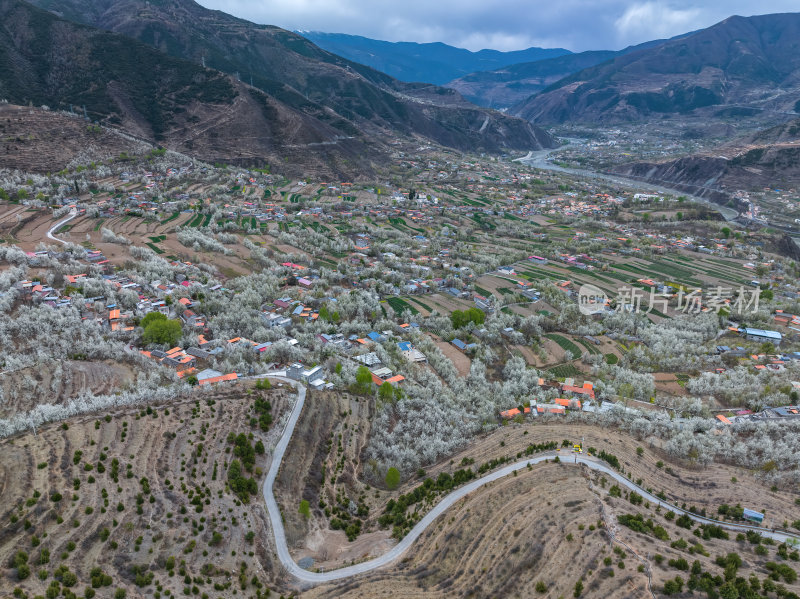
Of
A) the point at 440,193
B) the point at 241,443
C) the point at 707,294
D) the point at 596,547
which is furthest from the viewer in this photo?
the point at 440,193

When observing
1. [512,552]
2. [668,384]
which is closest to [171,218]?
[512,552]

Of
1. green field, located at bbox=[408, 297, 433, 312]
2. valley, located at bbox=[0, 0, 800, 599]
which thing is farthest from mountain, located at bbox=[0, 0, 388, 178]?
green field, located at bbox=[408, 297, 433, 312]

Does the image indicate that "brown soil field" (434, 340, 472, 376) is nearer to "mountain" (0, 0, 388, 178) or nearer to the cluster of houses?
the cluster of houses

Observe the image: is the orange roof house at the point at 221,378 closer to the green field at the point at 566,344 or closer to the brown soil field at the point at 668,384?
the green field at the point at 566,344

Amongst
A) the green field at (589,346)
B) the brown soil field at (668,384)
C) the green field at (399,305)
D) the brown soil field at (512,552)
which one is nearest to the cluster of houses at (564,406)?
the brown soil field at (668,384)

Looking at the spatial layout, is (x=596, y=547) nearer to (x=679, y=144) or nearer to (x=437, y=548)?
(x=437, y=548)

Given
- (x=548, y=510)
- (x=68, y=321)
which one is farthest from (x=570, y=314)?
(x=68, y=321)
